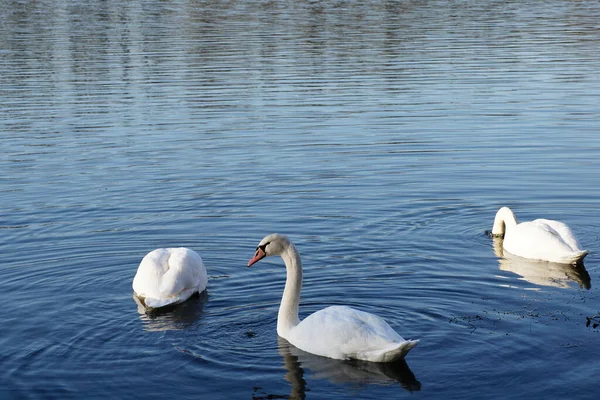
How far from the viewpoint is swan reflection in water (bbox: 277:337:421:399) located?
10.1 metres

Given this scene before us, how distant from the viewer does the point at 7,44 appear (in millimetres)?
46375

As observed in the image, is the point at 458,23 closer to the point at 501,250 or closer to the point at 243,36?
the point at 243,36

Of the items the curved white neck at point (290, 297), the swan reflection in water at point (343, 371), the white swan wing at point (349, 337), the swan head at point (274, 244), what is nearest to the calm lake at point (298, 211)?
the swan reflection in water at point (343, 371)

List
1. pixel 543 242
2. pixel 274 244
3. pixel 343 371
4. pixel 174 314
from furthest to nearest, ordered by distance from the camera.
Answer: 1. pixel 543 242
2. pixel 174 314
3. pixel 274 244
4. pixel 343 371

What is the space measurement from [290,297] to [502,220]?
573cm

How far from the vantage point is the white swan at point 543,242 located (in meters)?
14.4

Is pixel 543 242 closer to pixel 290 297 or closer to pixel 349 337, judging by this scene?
pixel 290 297

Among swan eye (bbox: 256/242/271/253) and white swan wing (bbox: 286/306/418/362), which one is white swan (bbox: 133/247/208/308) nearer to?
swan eye (bbox: 256/242/271/253)

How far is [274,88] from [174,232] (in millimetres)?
16347

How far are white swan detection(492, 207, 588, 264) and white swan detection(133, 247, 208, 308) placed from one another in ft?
15.7

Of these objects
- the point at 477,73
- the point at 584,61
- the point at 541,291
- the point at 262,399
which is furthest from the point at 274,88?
the point at 262,399

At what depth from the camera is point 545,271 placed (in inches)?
569

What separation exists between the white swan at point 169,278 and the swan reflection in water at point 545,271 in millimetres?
4339

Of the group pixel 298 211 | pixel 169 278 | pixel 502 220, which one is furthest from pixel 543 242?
pixel 169 278
